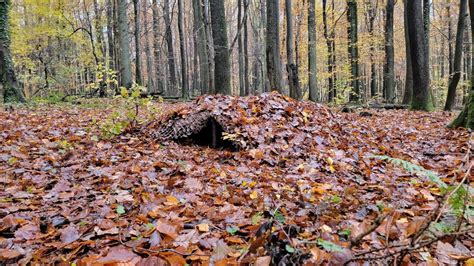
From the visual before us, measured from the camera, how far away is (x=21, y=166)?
3586 millimetres

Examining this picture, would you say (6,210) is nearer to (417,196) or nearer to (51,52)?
(417,196)

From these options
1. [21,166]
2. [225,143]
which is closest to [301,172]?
[225,143]

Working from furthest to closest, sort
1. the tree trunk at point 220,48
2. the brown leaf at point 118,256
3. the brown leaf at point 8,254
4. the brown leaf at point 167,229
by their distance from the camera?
the tree trunk at point 220,48, the brown leaf at point 167,229, the brown leaf at point 8,254, the brown leaf at point 118,256

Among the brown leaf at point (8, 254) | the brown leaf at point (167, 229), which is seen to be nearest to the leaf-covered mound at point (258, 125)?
the brown leaf at point (167, 229)

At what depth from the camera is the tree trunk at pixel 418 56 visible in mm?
9410

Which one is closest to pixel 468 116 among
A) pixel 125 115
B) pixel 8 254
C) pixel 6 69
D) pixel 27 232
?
pixel 125 115

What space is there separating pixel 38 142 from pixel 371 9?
63.9 ft

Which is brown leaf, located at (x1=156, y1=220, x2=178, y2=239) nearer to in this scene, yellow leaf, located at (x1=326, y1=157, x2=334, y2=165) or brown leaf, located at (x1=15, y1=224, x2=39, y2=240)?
brown leaf, located at (x1=15, y1=224, x2=39, y2=240)

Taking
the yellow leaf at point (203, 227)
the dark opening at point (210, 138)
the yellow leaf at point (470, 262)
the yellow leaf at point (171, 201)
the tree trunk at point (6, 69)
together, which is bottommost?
the yellow leaf at point (203, 227)

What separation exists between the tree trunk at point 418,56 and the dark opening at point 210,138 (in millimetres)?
7563

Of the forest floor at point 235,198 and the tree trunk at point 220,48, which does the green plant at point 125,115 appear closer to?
the forest floor at point 235,198

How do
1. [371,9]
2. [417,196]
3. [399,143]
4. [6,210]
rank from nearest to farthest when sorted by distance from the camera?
[6,210] < [417,196] < [399,143] < [371,9]

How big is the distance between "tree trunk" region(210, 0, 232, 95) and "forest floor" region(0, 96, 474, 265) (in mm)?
2691

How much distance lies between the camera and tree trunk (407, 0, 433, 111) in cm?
941
